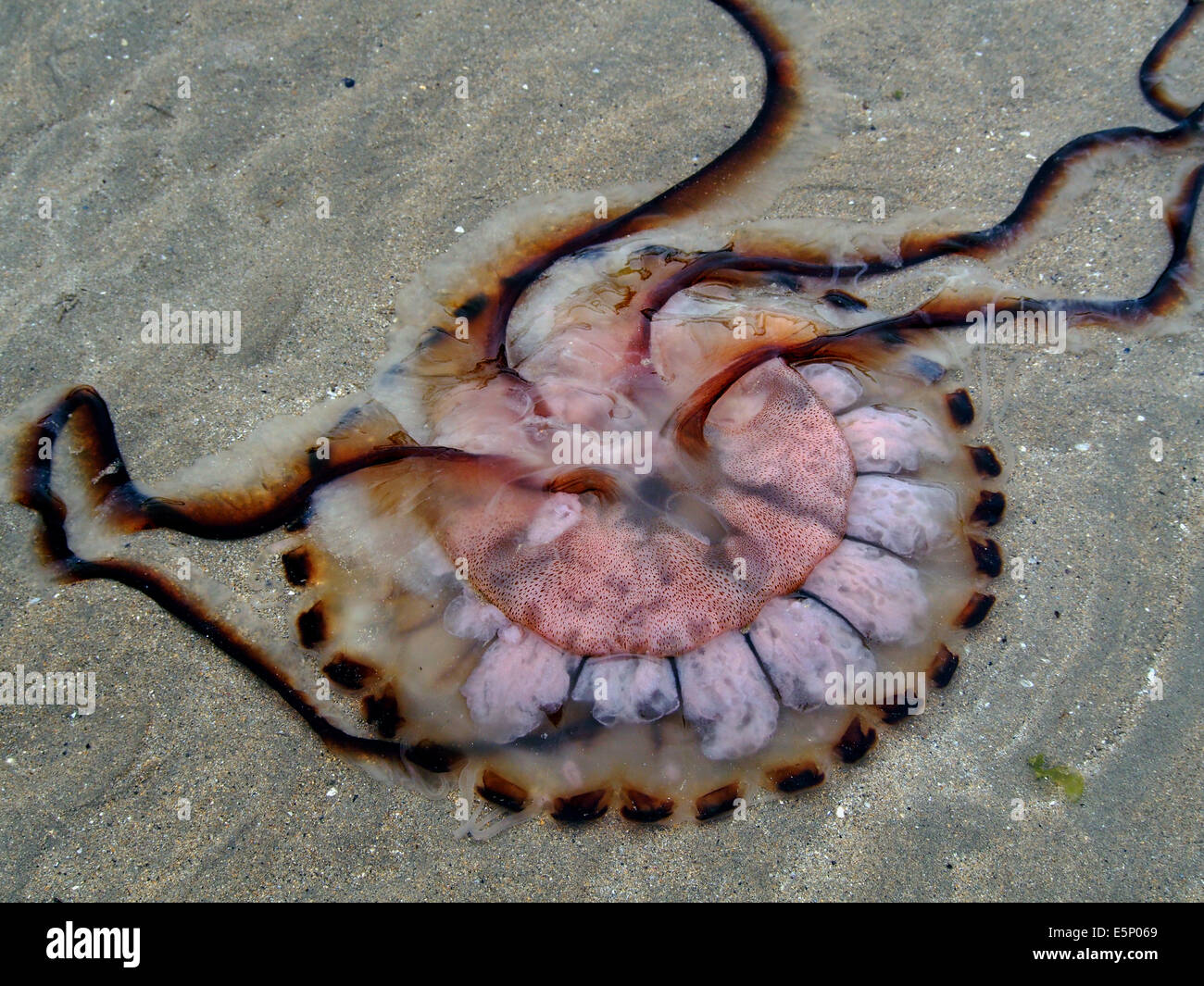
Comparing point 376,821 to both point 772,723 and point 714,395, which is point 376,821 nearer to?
point 772,723

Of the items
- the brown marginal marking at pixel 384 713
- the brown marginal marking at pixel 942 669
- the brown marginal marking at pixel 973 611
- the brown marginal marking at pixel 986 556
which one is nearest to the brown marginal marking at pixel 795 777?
the brown marginal marking at pixel 942 669

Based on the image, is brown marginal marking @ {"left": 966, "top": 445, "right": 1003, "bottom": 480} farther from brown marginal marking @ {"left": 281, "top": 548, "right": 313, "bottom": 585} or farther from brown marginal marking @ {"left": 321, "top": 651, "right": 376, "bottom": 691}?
brown marginal marking @ {"left": 281, "top": 548, "right": 313, "bottom": 585}

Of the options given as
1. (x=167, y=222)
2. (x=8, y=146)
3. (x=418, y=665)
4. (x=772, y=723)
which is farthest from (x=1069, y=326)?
(x=8, y=146)

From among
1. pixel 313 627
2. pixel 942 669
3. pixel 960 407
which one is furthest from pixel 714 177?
pixel 313 627

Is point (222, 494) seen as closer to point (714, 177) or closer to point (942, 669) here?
point (714, 177)

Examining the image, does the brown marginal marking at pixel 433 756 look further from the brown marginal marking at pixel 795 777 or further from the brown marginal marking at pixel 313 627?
the brown marginal marking at pixel 795 777

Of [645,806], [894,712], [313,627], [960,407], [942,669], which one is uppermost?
[960,407]

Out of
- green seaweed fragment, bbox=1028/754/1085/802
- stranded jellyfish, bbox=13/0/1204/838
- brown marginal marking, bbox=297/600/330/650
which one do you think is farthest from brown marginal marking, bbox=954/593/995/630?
brown marginal marking, bbox=297/600/330/650
